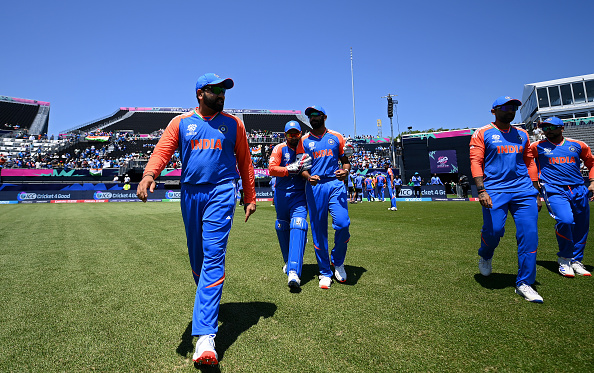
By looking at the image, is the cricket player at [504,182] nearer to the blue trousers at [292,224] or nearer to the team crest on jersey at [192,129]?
the blue trousers at [292,224]

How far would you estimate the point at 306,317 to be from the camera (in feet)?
10.3

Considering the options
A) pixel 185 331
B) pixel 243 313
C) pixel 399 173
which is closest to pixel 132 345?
pixel 185 331

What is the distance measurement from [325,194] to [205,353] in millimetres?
2602

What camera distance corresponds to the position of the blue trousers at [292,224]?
4.24 m

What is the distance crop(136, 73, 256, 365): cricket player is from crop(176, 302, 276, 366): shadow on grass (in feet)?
1.41

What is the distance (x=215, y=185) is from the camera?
2949mm

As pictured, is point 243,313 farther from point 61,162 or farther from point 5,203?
point 61,162

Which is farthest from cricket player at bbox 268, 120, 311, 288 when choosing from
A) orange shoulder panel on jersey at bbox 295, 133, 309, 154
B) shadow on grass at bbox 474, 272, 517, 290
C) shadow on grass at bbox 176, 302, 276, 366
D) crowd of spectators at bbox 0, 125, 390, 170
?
crowd of spectators at bbox 0, 125, 390, 170

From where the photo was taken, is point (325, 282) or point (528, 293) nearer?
point (528, 293)

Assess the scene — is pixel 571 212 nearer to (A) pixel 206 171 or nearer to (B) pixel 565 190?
(B) pixel 565 190

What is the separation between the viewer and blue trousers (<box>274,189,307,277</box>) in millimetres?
4242

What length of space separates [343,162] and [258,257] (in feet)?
7.64

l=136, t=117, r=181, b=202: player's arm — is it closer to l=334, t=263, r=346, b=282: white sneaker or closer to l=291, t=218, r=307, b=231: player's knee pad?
l=291, t=218, r=307, b=231: player's knee pad

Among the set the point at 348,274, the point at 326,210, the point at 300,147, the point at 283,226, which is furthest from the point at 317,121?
the point at 348,274
